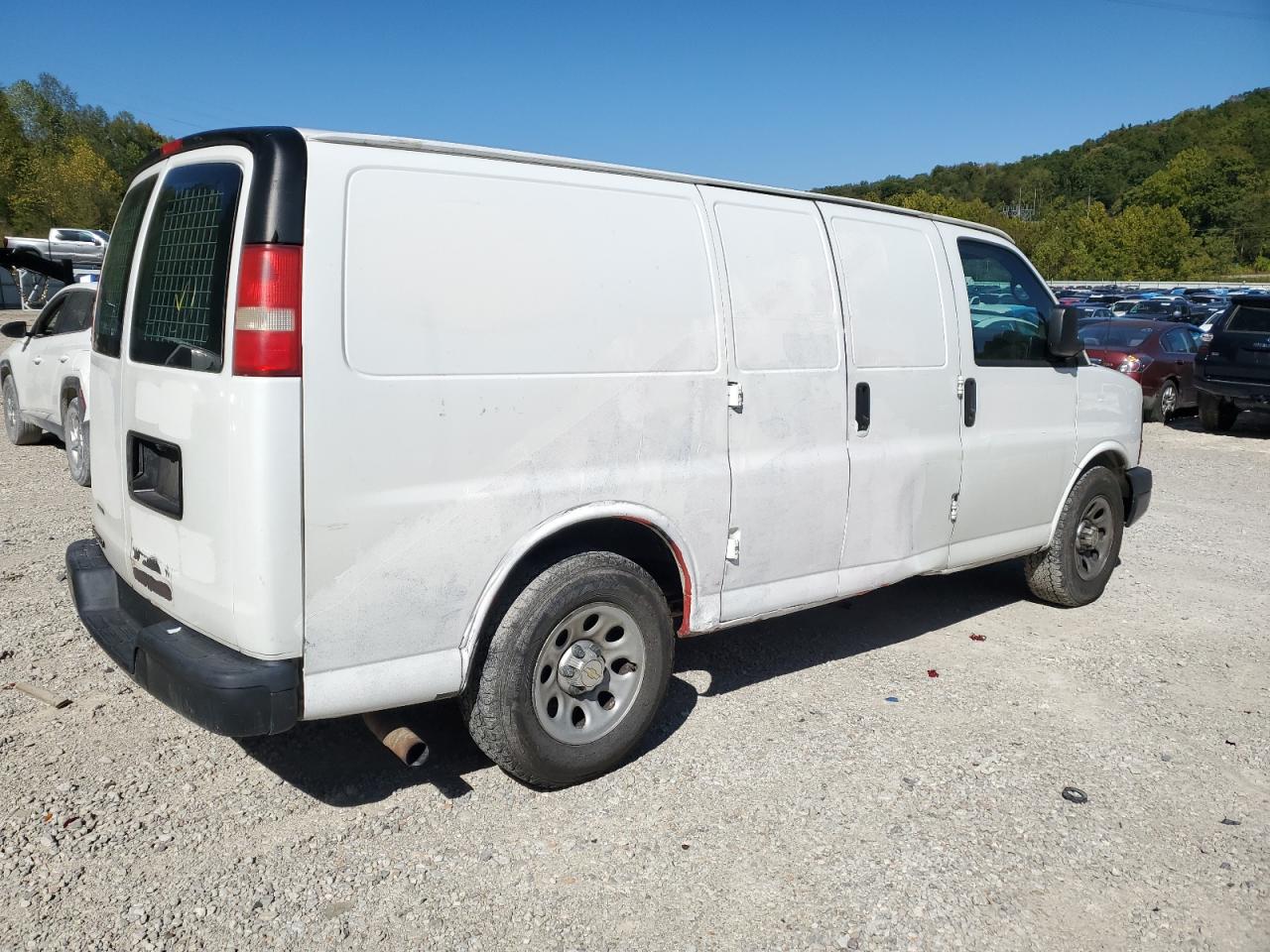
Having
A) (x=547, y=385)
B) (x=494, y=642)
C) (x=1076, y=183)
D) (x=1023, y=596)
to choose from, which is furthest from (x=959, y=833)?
(x=1076, y=183)

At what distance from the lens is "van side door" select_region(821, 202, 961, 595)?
4.59 meters

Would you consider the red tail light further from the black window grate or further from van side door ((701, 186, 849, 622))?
van side door ((701, 186, 849, 622))

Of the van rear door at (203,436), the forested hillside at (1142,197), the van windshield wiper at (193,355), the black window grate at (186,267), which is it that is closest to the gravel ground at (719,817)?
the van rear door at (203,436)

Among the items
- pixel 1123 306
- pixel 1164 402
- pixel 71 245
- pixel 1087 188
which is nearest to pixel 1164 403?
pixel 1164 402

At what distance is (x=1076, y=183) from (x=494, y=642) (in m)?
160

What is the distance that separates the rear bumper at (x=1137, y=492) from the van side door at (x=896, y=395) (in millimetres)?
2020

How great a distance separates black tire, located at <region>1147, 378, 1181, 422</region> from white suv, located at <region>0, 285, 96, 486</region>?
48.6ft

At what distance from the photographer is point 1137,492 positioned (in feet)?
21.3

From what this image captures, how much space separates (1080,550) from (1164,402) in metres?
11.8

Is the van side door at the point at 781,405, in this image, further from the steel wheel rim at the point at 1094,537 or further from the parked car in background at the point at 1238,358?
the parked car in background at the point at 1238,358

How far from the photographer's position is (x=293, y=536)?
299cm

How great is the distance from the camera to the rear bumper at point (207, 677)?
2.98m

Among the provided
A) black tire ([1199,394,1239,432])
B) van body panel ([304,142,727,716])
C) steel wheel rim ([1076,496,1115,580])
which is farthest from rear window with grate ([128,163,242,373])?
black tire ([1199,394,1239,432])

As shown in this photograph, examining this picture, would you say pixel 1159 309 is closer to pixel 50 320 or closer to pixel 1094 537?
pixel 1094 537
